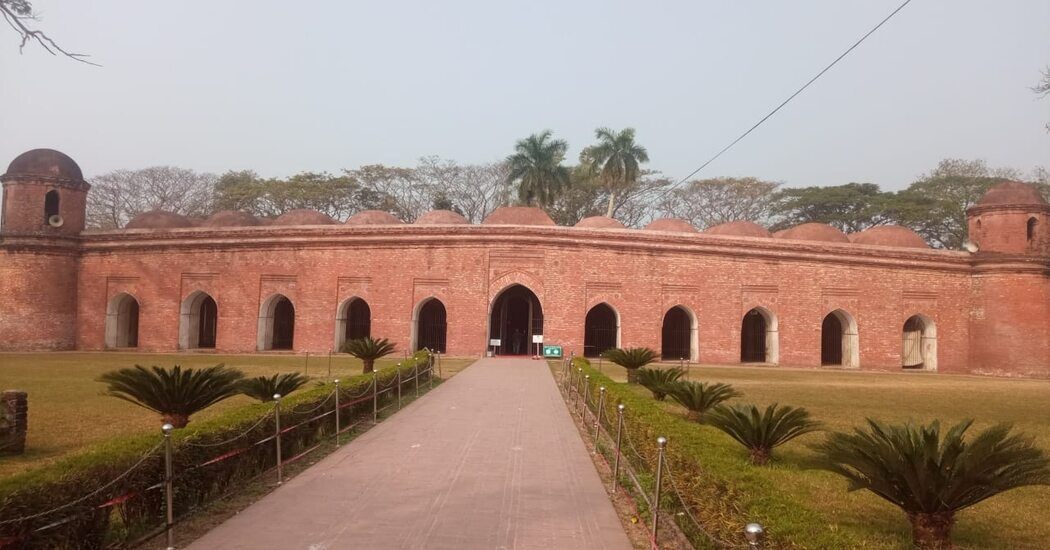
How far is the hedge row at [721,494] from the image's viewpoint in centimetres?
355

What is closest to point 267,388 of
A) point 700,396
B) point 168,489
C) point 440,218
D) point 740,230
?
point 168,489

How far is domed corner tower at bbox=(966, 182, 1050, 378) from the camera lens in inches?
1002

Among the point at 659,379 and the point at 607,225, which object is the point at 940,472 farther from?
the point at 607,225

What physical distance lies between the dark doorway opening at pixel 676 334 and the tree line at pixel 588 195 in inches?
458

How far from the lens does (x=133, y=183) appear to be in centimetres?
4291

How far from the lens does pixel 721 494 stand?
425 cm

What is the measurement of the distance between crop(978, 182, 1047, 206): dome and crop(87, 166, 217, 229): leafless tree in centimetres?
4308

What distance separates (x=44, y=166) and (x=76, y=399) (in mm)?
19717

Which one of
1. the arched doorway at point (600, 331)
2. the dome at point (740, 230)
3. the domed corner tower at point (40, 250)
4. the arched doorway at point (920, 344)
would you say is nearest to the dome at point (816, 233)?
the dome at point (740, 230)

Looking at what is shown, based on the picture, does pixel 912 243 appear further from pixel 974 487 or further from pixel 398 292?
pixel 974 487

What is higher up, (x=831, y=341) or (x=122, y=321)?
(x=122, y=321)

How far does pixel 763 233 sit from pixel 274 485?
1091 inches

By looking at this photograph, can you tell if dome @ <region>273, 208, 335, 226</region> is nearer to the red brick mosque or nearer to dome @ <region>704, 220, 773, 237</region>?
the red brick mosque

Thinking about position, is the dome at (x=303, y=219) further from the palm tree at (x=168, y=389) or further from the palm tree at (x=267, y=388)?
the palm tree at (x=168, y=389)
